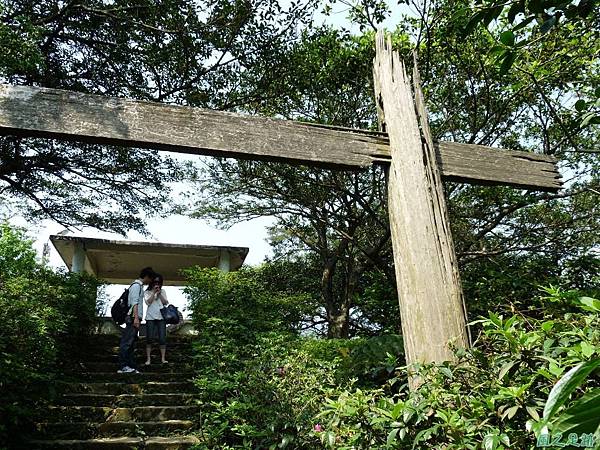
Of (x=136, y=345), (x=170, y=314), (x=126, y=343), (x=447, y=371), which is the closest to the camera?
(x=447, y=371)

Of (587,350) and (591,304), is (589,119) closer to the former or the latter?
(591,304)

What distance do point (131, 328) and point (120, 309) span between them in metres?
0.79

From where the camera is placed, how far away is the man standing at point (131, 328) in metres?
7.11

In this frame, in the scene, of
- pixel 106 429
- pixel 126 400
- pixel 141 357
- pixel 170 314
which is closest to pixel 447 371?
pixel 106 429

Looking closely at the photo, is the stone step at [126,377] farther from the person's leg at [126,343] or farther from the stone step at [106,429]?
the stone step at [106,429]

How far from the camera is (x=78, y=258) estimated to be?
431 inches

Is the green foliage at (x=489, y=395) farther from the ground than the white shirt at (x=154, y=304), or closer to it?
closer to it

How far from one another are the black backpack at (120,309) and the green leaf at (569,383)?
7.66 meters

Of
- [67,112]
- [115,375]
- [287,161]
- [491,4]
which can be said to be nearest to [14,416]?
[115,375]

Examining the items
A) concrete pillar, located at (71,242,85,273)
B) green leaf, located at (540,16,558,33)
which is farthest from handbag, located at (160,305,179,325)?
green leaf, located at (540,16,558,33)

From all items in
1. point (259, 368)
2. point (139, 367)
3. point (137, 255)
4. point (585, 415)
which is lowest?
point (585, 415)

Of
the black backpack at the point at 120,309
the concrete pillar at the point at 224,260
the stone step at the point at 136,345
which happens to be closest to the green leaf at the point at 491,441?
the black backpack at the point at 120,309

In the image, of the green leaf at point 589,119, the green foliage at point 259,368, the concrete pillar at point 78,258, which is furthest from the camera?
the concrete pillar at point 78,258

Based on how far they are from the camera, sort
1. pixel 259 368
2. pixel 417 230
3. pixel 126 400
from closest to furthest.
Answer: pixel 417 230, pixel 259 368, pixel 126 400
